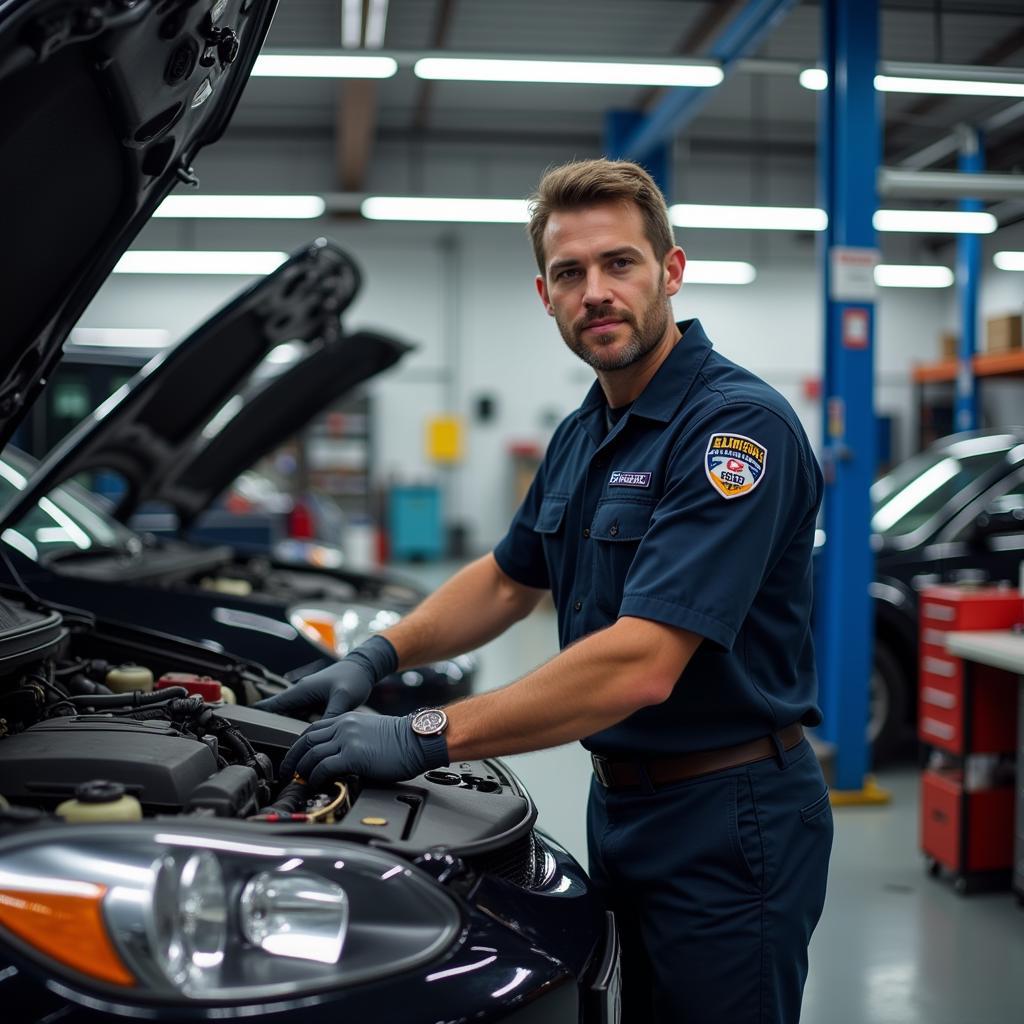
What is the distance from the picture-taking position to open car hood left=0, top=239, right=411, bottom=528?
3.03 meters

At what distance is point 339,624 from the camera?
10.9 feet

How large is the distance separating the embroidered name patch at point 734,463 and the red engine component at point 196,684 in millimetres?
1063

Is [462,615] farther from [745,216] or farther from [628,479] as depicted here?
[745,216]

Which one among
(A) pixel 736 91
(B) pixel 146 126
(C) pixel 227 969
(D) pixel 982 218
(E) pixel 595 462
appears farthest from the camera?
(A) pixel 736 91

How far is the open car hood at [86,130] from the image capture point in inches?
49.7

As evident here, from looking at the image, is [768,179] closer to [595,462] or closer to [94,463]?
[94,463]

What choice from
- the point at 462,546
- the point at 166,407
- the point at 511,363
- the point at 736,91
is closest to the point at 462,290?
the point at 511,363

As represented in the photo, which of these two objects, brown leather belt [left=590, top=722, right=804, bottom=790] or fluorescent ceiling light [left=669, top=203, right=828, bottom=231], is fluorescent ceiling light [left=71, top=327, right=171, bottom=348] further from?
brown leather belt [left=590, top=722, right=804, bottom=790]

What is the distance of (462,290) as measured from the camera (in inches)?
563

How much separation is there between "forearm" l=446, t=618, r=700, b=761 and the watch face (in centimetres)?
4

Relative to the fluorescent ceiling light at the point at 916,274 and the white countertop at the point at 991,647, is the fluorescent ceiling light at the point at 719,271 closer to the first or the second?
the fluorescent ceiling light at the point at 916,274

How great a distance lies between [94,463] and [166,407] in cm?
36

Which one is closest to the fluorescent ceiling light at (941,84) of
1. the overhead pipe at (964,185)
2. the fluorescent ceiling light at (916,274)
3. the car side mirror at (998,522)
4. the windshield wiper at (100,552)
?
the overhead pipe at (964,185)

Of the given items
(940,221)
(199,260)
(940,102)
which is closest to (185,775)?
(940,221)
